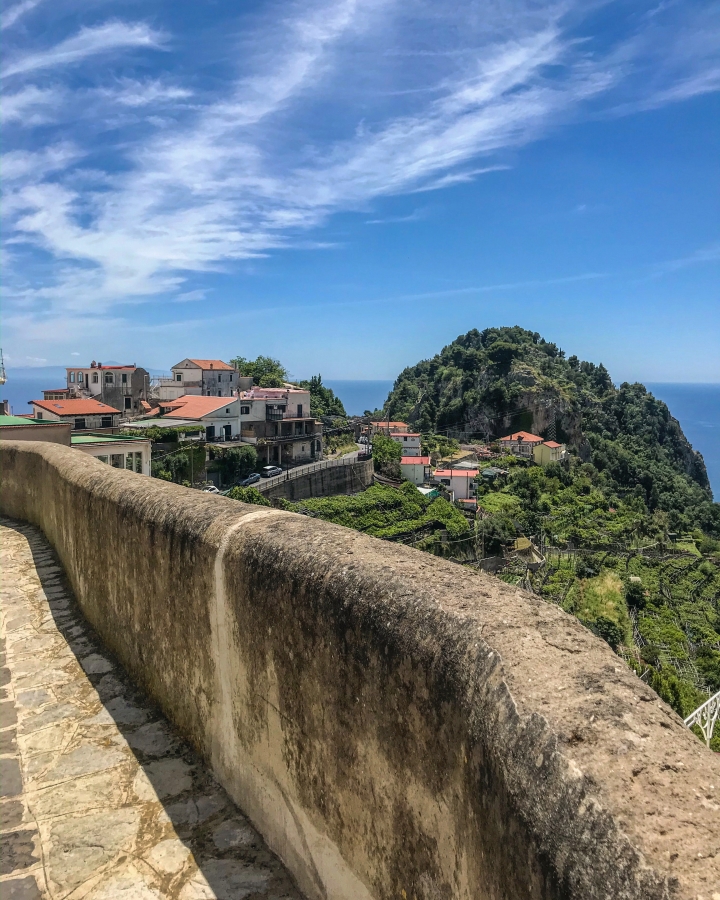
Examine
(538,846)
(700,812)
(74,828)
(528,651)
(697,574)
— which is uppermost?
(528,651)

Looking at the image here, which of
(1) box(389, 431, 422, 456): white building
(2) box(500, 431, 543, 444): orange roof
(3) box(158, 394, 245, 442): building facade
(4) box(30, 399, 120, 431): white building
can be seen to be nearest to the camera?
(4) box(30, 399, 120, 431): white building

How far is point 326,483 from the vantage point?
5844cm

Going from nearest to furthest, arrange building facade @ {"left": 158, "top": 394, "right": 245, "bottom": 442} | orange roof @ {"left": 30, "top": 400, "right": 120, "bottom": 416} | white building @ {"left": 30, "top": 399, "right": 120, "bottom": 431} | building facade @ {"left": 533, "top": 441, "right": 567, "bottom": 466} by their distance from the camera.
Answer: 1. white building @ {"left": 30, "top": 399, "right": 120, "bottom": 431}
2. orange roof @ {"left": 30, "top": 400, "right": 120, "bottom": 416}
3. building facade @ {"left": 158, "top": 394, "right": 245, "bottom": 442}
4. building facade @ {"left": 533, "top": 441, "right": 567, "bottom": 466}

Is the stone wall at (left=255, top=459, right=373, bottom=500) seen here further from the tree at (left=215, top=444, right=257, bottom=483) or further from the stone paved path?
the stone paved path

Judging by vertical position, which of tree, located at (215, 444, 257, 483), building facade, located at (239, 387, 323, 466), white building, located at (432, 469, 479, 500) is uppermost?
building facade, located at (239, 387, 323, 466)

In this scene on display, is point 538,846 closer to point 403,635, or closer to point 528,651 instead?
point 528,651

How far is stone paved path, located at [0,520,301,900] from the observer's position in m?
2.57

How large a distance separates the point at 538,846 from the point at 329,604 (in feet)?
3.42

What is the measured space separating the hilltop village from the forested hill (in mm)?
390

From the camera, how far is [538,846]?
4.27 feet

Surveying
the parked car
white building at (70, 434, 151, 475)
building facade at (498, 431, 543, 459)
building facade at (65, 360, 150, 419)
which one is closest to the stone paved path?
white building at (70, 434, 151, 475)

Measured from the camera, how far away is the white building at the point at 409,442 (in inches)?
3179

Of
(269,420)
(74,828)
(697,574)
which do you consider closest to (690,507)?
(697,574)

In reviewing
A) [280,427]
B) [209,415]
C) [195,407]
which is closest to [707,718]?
[209,415]
